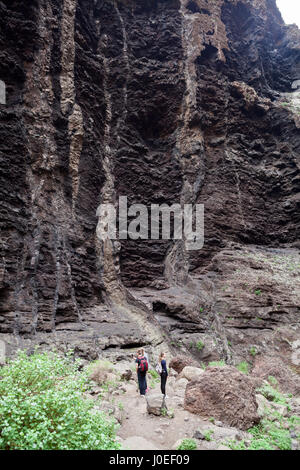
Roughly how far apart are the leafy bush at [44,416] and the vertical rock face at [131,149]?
5153 millimetres

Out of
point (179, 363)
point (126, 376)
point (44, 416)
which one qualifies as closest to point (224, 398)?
point (126, 376)

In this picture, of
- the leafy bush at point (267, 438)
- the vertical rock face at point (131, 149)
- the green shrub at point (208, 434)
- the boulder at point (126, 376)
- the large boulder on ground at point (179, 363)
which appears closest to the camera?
the leafy bush at point (267, 438)

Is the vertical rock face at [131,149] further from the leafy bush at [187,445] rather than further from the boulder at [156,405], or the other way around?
the leafy bush at [187,445]

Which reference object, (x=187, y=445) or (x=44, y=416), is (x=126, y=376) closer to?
(x=187, y=445)

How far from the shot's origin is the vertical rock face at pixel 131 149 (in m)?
11.4

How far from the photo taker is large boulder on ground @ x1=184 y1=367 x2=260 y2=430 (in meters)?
5.62

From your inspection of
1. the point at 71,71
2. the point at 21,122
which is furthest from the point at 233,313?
the point at 71,71

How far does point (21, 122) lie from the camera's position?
12078mm

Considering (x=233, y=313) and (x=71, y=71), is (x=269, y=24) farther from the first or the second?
(x=233, y=313)

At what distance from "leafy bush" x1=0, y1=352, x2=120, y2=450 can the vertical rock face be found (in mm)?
5153

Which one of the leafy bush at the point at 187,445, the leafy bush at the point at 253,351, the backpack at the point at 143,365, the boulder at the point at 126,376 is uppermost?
the backpack at the point at 143,365

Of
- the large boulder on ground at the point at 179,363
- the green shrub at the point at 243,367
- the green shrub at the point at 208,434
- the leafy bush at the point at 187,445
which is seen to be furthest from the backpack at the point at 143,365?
the green shrub at the point at 243,367

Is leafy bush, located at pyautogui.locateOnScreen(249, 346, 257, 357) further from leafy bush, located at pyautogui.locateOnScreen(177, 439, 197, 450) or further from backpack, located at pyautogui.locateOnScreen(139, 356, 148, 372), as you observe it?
leafy bush, located at pyautogui.locateOnScreen(177, 439, 197, 450)

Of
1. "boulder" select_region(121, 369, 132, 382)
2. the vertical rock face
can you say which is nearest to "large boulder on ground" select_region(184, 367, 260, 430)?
"boulder" select_region(121, 369, 132, 382)
